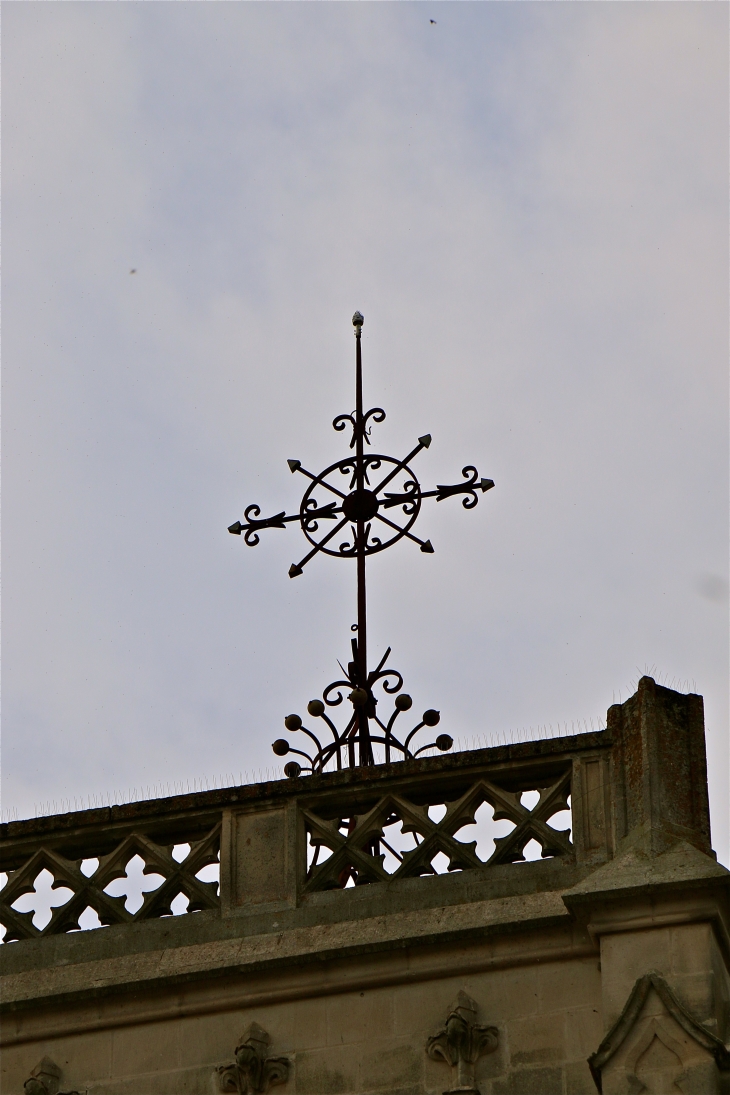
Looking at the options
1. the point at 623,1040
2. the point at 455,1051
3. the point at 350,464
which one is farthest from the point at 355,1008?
the point at 350,464

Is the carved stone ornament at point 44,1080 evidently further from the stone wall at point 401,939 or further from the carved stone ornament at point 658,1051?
the carved stone ornament at point 658,1051

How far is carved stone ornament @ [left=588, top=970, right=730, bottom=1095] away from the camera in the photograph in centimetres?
1038

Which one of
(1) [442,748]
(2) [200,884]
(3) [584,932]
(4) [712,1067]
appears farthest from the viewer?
(1) [442,748]

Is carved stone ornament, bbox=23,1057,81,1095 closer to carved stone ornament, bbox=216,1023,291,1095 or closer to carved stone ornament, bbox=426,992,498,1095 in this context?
carved stone ornament, bbox=216,1023,291,1095

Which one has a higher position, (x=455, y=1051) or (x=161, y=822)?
(x=161, y=822)

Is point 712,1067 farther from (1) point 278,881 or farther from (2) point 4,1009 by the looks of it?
(2) point 4,1009

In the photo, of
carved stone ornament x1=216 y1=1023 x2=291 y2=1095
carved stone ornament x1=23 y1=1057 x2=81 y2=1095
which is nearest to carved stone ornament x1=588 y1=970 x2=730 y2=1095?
A: carved stone ornament x1=216 y1=1023 x2=291 y2=1095

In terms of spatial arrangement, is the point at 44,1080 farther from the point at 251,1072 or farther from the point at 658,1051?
the point at 658,1051

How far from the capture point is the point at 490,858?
38.1 feet

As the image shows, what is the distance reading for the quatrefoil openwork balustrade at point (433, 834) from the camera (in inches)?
459

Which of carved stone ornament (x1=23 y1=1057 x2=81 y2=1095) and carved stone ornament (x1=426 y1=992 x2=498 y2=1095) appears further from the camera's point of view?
carved stone ornament (x1=23 y1=1057 x2=81 y2=1095)

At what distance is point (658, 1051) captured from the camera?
10562 millimetres

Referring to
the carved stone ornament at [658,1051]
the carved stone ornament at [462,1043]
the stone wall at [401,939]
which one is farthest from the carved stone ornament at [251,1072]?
the carved stone ornament at [658,1051]

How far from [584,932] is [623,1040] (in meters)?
0.65
